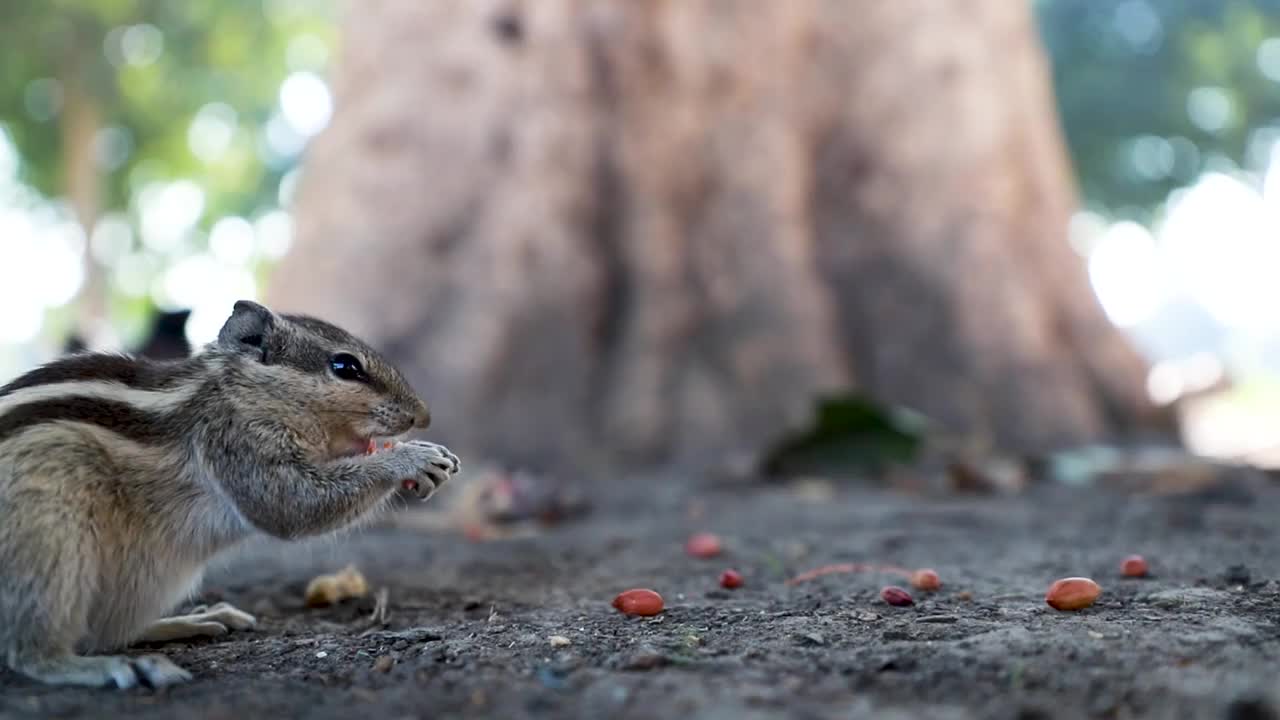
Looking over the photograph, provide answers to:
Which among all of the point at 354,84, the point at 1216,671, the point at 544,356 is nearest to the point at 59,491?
the point at 1216,671

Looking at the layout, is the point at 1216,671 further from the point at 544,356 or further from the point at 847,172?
the point at 847,172

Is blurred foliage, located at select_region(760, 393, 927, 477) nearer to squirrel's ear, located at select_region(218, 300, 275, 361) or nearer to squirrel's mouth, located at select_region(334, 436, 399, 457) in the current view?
squirrel's mouth, located at select_region(334, 436, 399, 457)

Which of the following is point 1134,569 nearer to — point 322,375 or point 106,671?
point 322,375

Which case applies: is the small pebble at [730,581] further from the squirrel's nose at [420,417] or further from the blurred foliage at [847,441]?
the blurred foliage at [847,441]

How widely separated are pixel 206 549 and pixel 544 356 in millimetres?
4587

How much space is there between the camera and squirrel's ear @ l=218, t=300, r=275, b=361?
303 cm

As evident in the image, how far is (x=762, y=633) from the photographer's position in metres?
2.50

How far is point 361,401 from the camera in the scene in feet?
9.92

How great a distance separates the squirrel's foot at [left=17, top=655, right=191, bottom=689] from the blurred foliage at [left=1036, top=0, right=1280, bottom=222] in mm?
22755

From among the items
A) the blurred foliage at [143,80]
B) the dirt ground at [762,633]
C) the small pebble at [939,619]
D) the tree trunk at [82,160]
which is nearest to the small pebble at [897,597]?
the dirt ground at [762,633]

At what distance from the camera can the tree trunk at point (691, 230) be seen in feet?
24.3

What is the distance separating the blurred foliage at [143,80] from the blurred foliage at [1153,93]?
14899 mm

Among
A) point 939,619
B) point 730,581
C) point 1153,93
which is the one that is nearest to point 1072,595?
point 939,619

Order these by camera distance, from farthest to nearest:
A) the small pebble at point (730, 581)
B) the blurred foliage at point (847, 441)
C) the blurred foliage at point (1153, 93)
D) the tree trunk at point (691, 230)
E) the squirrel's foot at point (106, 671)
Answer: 1. the blurred foliage at point (1153, 93)
2. the tree trunk at point (691, 230)
3. the blurred foliage at point (847, 441)
4. the small pebble at point (730, 581)
5. the squirrel's foot at point (106, 671)
